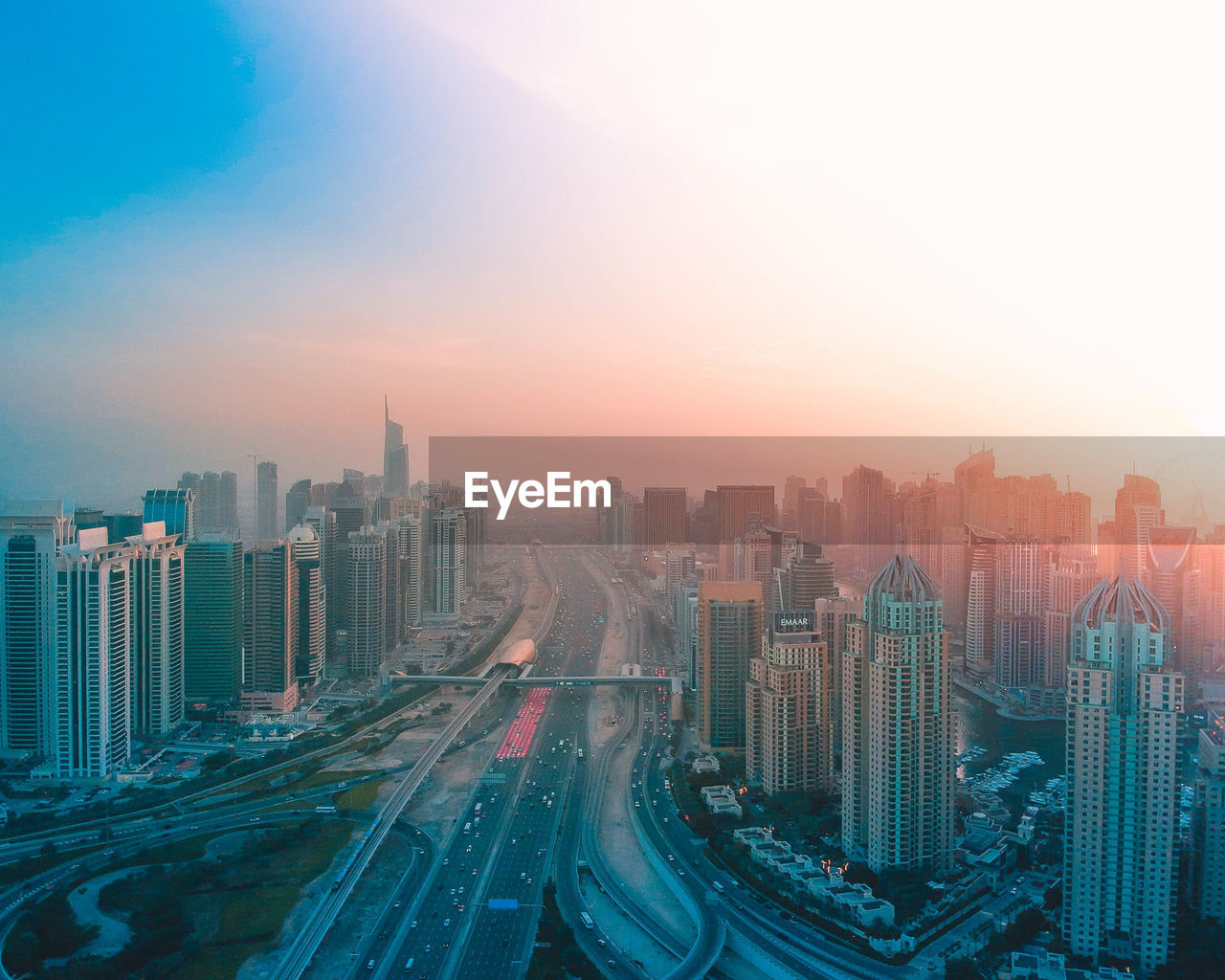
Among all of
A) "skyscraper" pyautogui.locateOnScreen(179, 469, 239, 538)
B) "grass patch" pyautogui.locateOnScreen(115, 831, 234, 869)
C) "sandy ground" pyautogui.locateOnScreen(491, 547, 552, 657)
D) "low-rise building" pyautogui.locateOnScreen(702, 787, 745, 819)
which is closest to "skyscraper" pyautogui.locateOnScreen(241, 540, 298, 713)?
"skyscraper" pyautogui.locateOnScreen(179, 469, 239, 538)

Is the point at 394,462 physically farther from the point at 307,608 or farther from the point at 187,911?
the point at 187,911

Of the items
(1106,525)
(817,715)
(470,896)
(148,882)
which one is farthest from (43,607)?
(1106,525)

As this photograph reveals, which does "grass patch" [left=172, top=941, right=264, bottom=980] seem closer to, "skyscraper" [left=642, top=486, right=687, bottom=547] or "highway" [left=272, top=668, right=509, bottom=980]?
"highway" [left=272, top=668, right=509, bottom=980]

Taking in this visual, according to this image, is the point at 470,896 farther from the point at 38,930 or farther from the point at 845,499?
the point at 845,499

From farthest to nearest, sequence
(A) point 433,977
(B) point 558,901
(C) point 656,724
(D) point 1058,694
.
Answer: (D) point 1058,694, (C) point 656,724, (B) point 558,901, (A) point 433,977

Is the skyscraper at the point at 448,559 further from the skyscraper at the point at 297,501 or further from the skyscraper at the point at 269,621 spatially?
the skyscraper at the point at 269,621

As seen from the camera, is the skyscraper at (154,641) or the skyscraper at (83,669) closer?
the skyscraper at (83,669)

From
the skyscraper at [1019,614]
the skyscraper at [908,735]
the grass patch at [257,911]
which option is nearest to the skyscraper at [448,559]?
the skyscraper at [1019,614]
